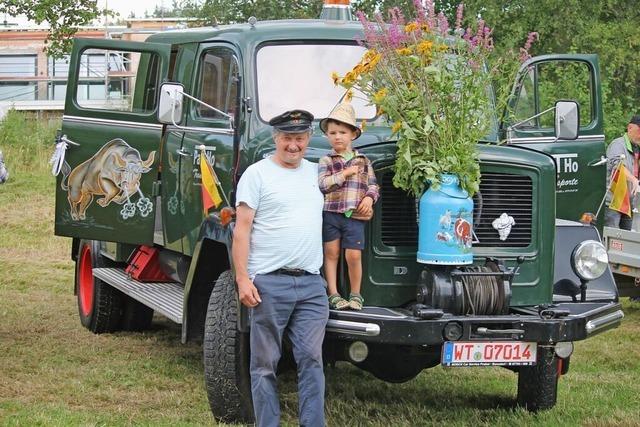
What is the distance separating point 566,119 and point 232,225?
2.24 meters

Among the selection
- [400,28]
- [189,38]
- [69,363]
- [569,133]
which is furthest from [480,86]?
[69,363]

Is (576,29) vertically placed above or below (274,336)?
above

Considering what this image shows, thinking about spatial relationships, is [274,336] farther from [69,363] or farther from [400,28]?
[69,363]

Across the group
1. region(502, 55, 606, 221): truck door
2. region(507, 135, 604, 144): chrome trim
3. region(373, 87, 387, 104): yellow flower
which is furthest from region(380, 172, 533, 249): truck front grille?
region(502, 55, 606, 221): truck door

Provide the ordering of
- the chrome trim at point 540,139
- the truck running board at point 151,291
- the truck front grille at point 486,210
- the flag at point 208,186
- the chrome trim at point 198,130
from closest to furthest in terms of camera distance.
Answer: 1. the truck front grille at point 486,210
2. the flag at point 208,186
3. the chrome trim at point 198,130
4. the truck running board at point 151,291
5. the chrome trim at point 540,139

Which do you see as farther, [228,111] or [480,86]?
[228,111]

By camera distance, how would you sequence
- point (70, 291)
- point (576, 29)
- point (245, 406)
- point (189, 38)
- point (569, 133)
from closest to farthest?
point (245, 406) < point (569, 133) < point (189, 38) < point (70, 291) < point (576, 29)

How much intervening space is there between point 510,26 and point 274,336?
54.2ft

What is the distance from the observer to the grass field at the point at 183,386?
6.67 metres

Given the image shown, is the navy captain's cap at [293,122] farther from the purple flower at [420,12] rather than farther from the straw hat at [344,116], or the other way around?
the purple flower at [420,12]

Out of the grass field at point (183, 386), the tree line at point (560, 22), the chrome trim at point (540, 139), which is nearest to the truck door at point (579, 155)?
the chrome trim at point (540, 139)

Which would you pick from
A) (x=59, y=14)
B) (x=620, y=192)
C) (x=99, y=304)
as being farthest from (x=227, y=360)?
(x=59, y=14)

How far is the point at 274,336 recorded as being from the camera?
5.73 m

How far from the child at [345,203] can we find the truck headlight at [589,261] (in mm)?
1392
